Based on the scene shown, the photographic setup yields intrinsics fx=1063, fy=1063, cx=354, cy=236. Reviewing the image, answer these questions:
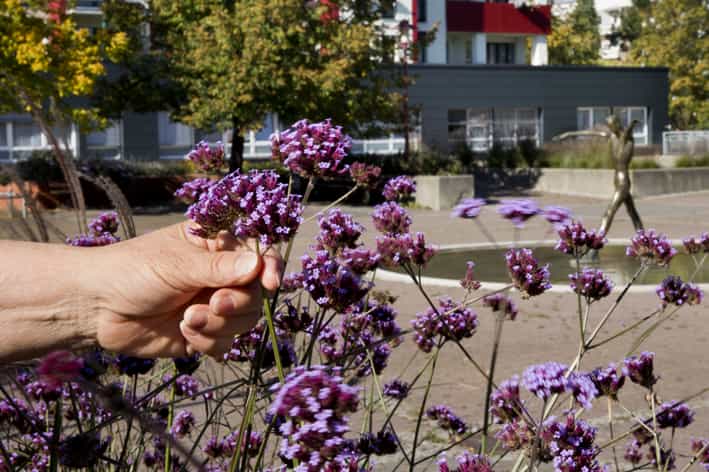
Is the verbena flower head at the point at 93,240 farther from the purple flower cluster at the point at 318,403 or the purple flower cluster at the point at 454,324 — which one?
the purple flower cluster at the point at 318,403

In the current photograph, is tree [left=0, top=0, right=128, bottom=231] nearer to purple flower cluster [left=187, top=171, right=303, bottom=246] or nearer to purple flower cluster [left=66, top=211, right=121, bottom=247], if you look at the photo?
purple flower cluster [left=66, top=211, right=121, bottom=247]

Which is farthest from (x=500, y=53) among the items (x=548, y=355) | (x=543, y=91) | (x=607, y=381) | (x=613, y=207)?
(x=607, y=381)

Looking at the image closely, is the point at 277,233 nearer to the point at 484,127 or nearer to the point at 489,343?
the point at 489,343

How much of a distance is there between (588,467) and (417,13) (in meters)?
52.5

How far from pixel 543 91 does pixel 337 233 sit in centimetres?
4821

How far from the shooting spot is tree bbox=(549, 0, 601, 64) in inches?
2638

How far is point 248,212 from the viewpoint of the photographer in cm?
195

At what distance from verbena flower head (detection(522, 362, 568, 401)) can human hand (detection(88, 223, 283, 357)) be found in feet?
2.14

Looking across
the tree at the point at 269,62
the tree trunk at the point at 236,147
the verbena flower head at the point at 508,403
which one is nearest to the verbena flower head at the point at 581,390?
the verbena flower head at the point at 508,403

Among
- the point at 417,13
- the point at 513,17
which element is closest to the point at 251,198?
the point at 417,13

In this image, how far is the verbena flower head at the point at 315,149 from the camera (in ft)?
7.47

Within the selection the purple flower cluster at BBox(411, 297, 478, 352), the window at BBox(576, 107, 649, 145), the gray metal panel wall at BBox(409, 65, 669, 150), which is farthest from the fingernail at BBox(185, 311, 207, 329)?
the window at BBox(576, 107, 649, 145)

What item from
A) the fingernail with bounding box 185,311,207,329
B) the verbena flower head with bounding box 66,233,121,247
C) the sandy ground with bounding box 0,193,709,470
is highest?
the verbena flower head with bounding box 66,233,121,247

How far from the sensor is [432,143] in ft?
156
